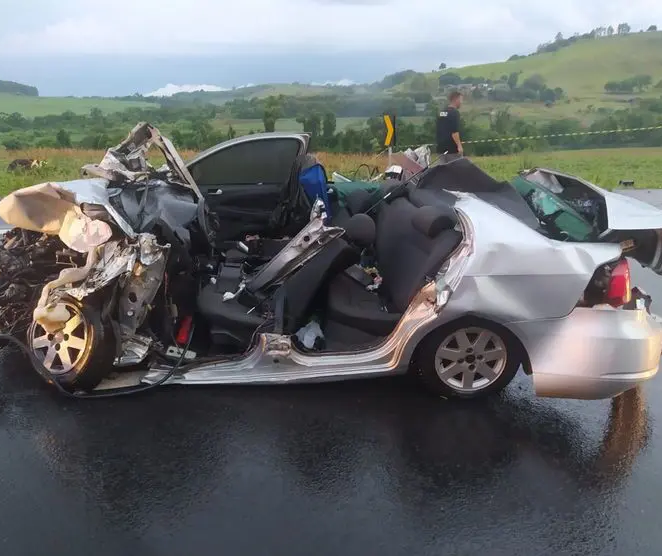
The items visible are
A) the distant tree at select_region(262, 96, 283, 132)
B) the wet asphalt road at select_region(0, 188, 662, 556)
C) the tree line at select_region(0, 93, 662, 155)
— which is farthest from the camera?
the tree line at select_region(0, 93, 662, 155)

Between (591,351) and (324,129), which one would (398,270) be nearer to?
(591,351)

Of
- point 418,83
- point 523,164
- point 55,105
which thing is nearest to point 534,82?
point 418,83

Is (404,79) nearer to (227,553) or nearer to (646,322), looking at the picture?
(646,322)

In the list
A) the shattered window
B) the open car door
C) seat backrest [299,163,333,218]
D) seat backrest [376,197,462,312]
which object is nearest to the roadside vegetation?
the shattered window

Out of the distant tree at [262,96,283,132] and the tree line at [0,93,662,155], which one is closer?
the distant tree at [262,96,283,132]

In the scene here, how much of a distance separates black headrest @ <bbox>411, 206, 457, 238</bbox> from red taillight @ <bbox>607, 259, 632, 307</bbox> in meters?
0.99

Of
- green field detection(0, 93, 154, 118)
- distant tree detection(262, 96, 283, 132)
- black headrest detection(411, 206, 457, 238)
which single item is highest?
green field detection(0, 93, 154, 118)

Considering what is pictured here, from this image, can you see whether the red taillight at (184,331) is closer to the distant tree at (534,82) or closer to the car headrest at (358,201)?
the car headrest at (358,201)

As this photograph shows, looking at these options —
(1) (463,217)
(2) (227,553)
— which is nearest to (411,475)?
(2) (227,553)

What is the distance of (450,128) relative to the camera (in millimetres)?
10391

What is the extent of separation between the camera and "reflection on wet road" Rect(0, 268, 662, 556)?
3.01 metres

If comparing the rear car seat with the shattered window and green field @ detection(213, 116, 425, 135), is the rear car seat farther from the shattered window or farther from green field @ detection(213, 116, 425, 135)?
green field @ detection(213, 116, 425, 135)

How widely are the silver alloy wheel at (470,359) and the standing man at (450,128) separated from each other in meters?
6.80

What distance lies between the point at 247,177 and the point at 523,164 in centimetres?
1197
